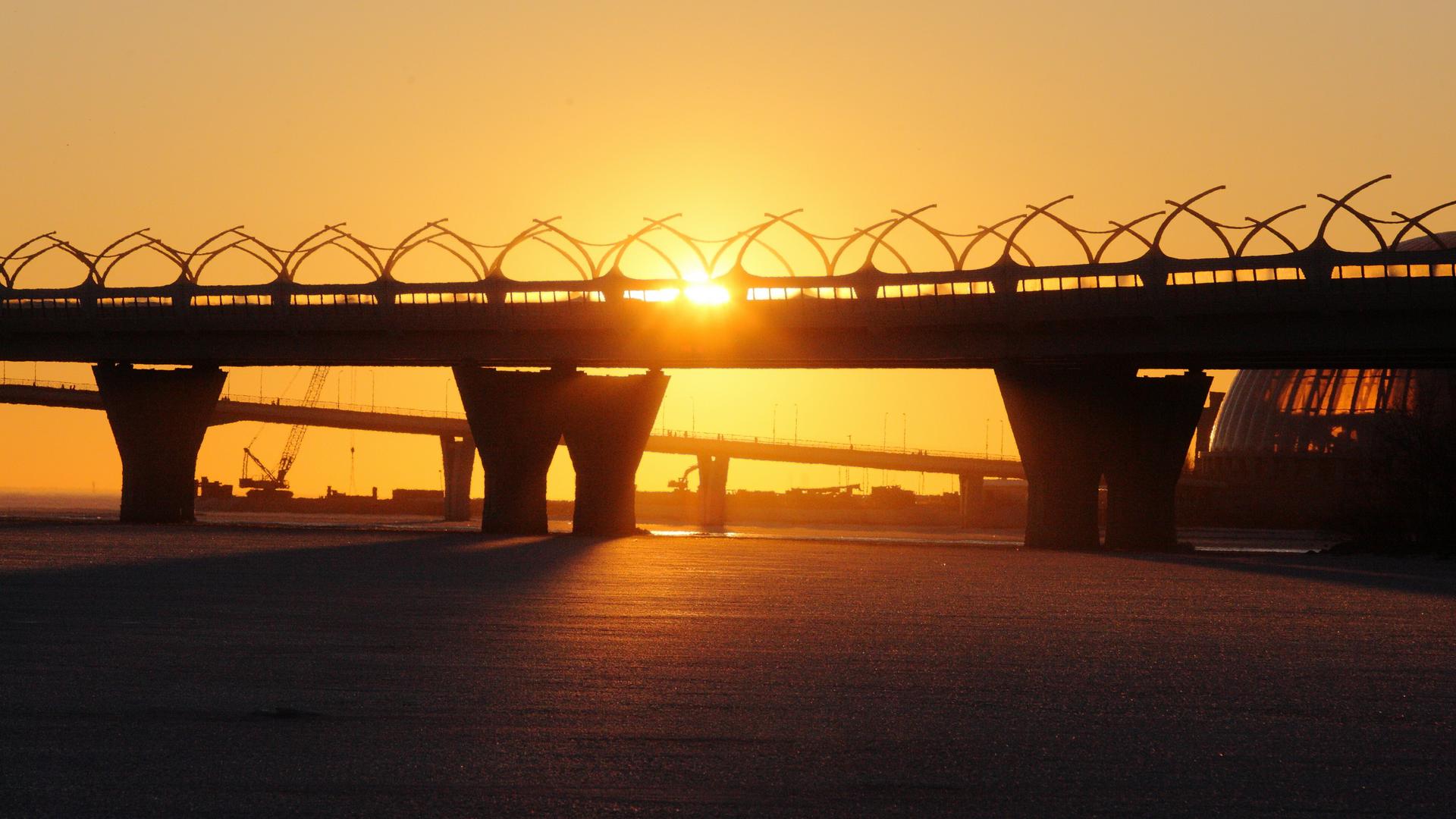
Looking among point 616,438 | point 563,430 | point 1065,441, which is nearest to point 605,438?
point 616,438

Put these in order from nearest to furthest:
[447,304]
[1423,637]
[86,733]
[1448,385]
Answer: [86,733] < [1423,637] < [447,304] < [1448,385]

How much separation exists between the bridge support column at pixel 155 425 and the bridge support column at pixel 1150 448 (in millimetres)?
57039

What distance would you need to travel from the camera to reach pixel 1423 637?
109 feet

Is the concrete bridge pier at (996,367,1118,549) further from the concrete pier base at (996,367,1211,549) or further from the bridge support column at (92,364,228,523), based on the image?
Answer: the bridge support column at (92,364,228,523)

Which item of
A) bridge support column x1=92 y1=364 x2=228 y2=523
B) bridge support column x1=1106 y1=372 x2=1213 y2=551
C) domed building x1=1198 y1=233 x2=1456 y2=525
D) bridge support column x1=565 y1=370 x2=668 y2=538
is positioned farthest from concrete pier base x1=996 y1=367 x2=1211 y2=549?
domed building x1=1198 y1=233 x2=1456 y2=525

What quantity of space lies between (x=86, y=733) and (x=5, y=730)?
2.84ft

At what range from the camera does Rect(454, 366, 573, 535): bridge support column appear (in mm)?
102938

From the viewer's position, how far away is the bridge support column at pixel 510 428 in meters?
103

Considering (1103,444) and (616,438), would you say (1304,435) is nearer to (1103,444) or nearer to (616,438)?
(1103,444)

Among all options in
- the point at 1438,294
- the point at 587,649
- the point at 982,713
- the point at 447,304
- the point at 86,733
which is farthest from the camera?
the point at 447,304

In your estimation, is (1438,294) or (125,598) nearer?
(125,598)

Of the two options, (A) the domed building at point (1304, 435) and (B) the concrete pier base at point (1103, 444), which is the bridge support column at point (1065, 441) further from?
(A) the domed building at point (1304, 435)

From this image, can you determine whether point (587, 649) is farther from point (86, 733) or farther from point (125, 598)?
point (125, 598)

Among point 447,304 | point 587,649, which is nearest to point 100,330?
point 447,304
